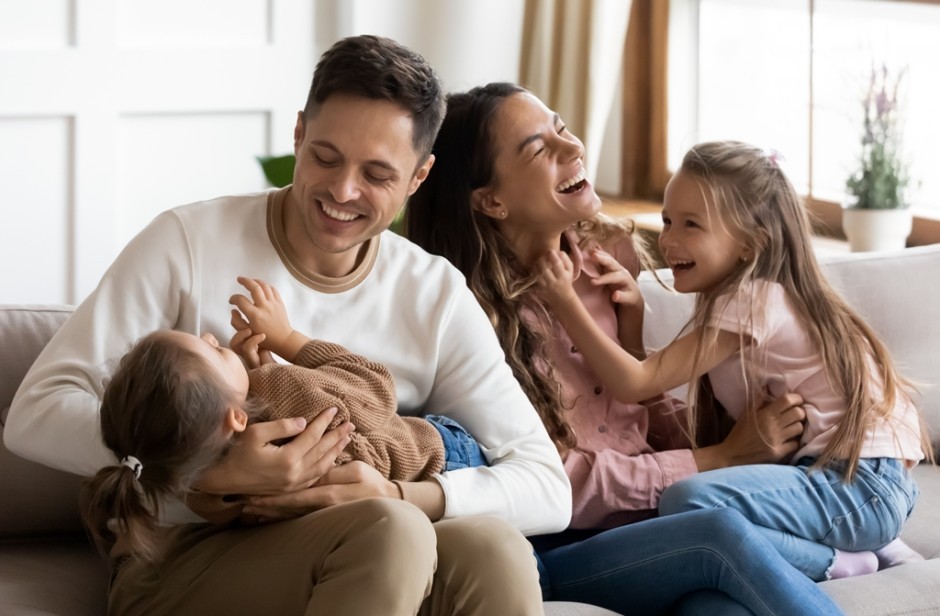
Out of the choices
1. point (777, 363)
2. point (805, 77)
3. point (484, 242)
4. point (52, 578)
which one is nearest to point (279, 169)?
point (805, 77)

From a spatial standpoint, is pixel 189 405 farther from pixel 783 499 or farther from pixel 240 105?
pixel 240 105

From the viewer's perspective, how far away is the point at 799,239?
2.38m

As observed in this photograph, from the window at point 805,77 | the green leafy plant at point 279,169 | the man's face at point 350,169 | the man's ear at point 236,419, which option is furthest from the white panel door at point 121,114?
the man's ear at point 236,419

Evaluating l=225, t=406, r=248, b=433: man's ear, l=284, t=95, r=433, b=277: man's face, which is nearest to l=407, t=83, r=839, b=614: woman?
l=284, t=95, r=433, b=277: man's face

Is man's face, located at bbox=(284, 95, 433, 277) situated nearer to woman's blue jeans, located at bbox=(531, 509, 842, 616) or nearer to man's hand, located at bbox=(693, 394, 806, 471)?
woman's blue jeans, located at bbox=(531, 509, 842, 616)

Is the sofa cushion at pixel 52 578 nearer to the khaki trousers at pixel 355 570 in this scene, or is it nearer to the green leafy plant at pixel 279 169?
the khaki trousers at pixel 355 570

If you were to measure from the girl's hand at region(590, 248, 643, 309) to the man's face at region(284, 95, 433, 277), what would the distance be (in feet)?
1.91

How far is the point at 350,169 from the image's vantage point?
1949mm

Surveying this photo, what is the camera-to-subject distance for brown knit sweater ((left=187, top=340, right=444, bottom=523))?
5.98 ft

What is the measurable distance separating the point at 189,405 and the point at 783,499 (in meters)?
1.03

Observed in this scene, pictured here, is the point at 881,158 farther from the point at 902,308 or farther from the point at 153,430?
the point at 153,430

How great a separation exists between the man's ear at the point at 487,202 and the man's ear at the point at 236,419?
2.63ft

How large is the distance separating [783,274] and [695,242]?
0.58 feet

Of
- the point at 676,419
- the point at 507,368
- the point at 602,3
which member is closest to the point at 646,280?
the point at 676,419
